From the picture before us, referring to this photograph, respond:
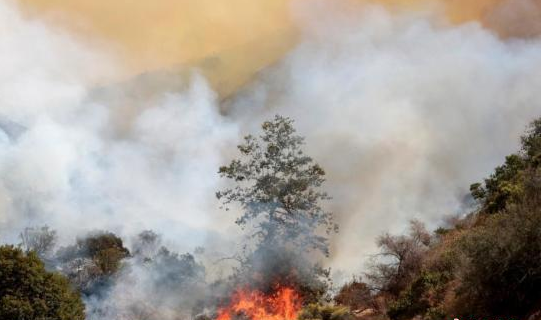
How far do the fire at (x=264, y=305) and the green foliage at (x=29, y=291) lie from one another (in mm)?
8677

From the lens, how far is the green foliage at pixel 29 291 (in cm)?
2174

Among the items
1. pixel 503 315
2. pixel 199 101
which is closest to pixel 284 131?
pixel 503 315

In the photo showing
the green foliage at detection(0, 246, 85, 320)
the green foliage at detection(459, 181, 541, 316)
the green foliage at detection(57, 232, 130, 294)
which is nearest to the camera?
the green foliage at detection(459, 181, 541, 316)

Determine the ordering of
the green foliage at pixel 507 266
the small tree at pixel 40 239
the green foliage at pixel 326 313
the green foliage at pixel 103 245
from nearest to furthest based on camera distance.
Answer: the green foliage at pixel 507 266 → the green foliage at pixel 326 313 → the green foliage at pixel 103 245 → the small tree at pixel 40 239

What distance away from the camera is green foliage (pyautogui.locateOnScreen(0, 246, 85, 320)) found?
71.3 feet

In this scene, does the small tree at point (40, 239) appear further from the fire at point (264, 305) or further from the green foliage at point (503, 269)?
the green foliage at point (503, 269)

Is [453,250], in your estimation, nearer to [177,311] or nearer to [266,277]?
[266,277]

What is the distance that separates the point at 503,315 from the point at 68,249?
44289mm

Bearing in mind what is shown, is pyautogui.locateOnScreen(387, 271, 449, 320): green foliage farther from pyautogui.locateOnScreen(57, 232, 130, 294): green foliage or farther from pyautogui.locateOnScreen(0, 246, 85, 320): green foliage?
pyautogui.locateOnScreen(57, 232, 130, 294): green foliage

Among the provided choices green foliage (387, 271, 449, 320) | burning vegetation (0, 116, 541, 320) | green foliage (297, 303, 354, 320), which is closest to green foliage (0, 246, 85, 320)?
burning vegetation (0, 116, 541, 320)

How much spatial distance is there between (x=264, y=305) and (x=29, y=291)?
11.6m

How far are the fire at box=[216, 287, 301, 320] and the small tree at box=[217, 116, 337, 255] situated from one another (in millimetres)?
2771

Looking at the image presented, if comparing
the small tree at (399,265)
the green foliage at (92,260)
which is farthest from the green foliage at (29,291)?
the small tree at (399,265)

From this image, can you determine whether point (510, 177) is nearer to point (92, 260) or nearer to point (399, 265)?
point (399, 265)
